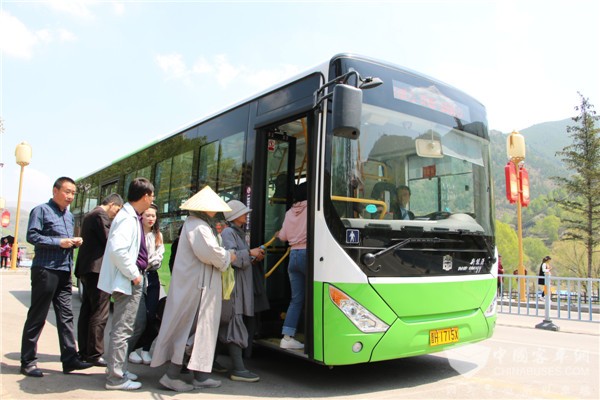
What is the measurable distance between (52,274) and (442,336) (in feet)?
13.1

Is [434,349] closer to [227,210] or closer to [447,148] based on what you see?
[447,148]

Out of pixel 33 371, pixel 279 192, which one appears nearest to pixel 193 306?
pixel 33 371

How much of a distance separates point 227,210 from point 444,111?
8.51 feet

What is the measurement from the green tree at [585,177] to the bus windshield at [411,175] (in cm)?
2605

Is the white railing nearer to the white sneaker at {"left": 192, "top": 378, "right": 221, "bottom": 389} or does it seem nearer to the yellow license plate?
the yellow license plate

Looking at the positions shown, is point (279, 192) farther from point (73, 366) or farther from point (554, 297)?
point (554, 297)

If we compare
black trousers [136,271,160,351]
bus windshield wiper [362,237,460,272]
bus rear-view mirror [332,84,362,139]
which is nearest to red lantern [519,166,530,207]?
bus windshield wiper [362,237,460,272]

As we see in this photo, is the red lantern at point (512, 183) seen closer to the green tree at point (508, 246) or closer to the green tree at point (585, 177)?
the green tree at point (585, 177)

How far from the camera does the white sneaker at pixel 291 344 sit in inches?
190

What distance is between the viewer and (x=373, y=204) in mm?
4609

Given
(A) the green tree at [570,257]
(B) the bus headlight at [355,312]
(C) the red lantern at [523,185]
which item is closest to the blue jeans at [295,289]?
(B) the bus headlight at [355,312]

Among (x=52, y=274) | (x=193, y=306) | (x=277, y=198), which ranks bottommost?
(x=193, y=306)

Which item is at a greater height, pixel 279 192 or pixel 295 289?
pixel 279 192

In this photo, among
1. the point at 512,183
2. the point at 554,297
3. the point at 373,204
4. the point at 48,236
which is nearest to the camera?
the point at 373,204
